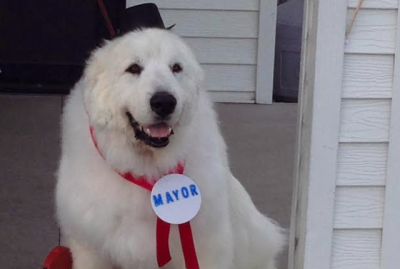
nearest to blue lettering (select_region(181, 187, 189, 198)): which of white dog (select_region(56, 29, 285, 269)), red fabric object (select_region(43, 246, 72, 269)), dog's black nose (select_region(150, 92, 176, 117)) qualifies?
white dog (select_region(56, 29, 285, 269))

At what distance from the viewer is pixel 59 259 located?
3.70 m

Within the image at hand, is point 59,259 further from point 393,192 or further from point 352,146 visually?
point 393,192

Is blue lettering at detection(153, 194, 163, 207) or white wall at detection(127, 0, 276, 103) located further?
white wall at detection(127, 0, 276, 103)

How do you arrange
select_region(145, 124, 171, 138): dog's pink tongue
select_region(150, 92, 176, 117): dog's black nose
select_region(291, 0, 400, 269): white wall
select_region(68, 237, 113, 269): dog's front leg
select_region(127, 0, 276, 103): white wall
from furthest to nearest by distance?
1. select_region(127, 0, 276, 103): white wall
2. select_region(68, 237, 113, 269): dog's front leg
3. select_region(291, 0, 400, 269): white wall
4. select_region(145, 124, 171, 138): dog's pink tongue
5. select_region(150, 92, 176, 117): dog's black nose

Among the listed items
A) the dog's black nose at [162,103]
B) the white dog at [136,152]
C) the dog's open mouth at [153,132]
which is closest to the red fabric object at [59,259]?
the white dog at [136,152]

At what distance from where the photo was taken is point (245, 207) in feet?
13.1

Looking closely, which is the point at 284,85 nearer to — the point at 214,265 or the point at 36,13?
the point at 36,13

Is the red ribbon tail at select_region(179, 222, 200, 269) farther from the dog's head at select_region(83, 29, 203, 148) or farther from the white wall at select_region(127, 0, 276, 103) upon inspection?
the white wall at select_region(127, 0, 276, 103)

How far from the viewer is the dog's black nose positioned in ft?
10.2

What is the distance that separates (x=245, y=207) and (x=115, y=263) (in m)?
0.78

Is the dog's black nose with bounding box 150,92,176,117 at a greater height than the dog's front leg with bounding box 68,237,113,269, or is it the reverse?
the dog's black nose with bounding box 150,92,176,117

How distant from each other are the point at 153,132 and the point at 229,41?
4.95 metres

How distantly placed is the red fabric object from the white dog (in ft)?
0.29

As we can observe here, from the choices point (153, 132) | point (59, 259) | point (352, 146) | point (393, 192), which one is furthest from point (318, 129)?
point (59, 259)
